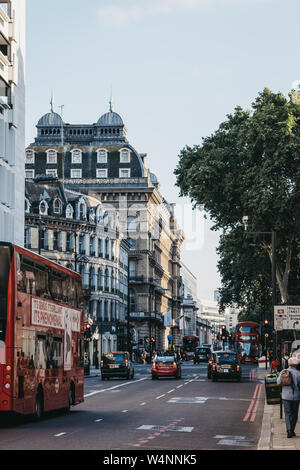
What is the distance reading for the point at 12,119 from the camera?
5288 centimetres

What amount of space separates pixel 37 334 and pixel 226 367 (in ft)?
99.7

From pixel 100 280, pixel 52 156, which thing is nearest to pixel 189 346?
pixel 52 156

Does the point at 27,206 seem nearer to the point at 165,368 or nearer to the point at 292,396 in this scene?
the point at 165,368

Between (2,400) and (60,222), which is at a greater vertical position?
(60,222)

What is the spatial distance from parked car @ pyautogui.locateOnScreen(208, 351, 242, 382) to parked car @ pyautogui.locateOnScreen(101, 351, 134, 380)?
671cm

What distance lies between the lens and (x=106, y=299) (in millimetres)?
101062

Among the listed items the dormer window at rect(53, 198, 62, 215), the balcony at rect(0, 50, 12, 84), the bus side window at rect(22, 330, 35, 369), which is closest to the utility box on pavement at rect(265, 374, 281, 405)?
the bus side window at rect(22, 330, 35, 369)

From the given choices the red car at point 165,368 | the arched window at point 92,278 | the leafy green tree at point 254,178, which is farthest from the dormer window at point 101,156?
the red car at point 165,368

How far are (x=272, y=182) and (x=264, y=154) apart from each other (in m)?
2.10

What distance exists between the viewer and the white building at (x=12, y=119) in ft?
169

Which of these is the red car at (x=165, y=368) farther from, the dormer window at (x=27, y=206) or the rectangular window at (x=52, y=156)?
the rectangular window at (x=52, y=156)

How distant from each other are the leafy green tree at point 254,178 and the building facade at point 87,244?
1193 inches
